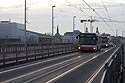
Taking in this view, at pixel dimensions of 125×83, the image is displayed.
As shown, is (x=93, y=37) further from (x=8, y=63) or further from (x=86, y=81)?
(x=86, y=81)

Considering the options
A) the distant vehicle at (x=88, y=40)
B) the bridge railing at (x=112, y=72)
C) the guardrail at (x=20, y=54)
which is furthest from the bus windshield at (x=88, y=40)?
the bridge railing at (x=112, y=72)

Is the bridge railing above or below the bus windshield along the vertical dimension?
below

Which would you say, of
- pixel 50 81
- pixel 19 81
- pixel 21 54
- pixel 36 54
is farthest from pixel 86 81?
pixel 36 54

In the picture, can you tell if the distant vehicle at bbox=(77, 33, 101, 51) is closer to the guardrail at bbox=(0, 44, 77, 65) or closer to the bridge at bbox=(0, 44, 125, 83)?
the guardrail at bbox=(0, 44, 77, 65)

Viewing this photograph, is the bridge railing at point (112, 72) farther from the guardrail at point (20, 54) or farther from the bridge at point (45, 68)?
the guardrail at point (20, 54)

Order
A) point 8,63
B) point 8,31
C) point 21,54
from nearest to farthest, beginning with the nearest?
point 8,63 < point 21,54 < point 8,31

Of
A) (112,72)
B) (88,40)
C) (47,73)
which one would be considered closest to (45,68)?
(47,73)

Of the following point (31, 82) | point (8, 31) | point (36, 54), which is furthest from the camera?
point (8, 31)

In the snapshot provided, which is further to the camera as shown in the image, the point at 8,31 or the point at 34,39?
the point at 8,31

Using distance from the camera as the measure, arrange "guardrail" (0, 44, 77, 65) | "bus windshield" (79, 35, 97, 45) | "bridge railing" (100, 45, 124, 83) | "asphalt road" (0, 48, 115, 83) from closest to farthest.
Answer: "bridge railing" (100, 45, 124, 83), "asphalt road" (0, 48, 115, 83), "guardrail" (0, 44, 77, 65), "bus windshield" (79, 35, 97, 45)

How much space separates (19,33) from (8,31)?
1071 cm

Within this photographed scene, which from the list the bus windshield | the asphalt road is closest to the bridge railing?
the asphalt road

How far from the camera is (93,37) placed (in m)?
61.2

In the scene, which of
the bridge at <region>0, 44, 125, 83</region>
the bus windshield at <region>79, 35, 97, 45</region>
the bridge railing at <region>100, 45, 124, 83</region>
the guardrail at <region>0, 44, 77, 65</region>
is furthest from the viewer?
the bus windshield at <region>79, 35, 97, 45</region>
